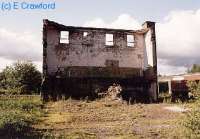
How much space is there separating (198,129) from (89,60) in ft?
70.8

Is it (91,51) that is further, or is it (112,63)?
(112,63)

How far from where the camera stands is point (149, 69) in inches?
1257

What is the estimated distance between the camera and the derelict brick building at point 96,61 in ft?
95.6

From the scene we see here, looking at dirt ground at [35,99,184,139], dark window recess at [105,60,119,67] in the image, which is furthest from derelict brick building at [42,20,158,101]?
dirt ground at [35,99,184,139]

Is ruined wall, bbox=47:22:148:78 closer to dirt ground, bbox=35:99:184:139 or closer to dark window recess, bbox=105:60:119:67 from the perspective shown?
dark window recess, bbox=105:60:119:67

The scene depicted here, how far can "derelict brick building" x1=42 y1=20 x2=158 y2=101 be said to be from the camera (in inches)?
1147

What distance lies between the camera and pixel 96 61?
31.1 meters

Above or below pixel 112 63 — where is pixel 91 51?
above

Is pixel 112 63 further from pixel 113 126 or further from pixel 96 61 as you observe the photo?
pixel 113 126

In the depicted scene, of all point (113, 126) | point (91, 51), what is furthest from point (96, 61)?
point (113, 126)

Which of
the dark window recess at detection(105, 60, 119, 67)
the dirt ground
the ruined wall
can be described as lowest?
the dirt ground

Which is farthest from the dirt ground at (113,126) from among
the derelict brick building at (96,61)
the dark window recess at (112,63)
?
the dark window recess at (112,63)

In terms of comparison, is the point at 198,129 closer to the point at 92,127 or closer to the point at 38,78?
the point at 92,127

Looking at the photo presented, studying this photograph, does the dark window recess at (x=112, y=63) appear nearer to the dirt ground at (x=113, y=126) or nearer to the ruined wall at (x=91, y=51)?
the ruined wall at (x=91, y=51)
